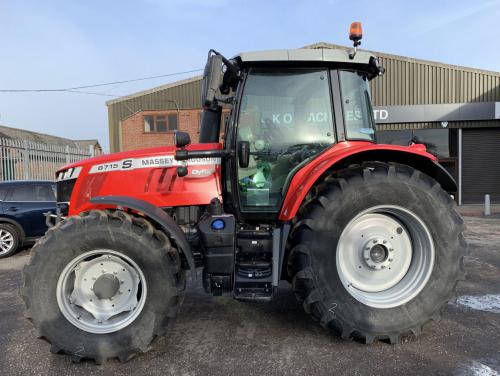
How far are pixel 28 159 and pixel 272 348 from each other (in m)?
11.1

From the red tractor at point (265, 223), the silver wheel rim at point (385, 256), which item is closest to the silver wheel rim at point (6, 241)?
the red tractor at point (265, 223)

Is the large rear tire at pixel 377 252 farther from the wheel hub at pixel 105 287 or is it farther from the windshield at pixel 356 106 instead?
the wheel hub at pixel 105 287

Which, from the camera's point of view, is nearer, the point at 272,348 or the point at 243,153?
the point at 272,348

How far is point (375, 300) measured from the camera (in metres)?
2.89

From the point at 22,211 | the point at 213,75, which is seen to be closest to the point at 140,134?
the point at 22,211

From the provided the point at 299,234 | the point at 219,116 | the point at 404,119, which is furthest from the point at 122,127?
the point at 299,234

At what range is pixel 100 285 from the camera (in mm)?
2719

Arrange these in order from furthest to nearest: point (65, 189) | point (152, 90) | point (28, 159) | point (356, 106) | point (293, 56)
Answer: point (152, 90) → point (28, 159) → point (65, 189) → point (356, 106) → point (293, 56)

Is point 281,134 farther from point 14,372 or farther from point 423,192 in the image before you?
point 14,372

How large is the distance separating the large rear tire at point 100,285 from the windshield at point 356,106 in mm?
1858

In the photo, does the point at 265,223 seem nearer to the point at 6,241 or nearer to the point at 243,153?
the point at 243,153

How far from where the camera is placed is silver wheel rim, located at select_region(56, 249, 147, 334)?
2686mm

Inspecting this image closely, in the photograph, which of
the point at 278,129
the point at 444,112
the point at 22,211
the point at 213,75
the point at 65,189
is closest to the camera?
the point at 213,75

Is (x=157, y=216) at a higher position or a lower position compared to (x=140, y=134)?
lower
